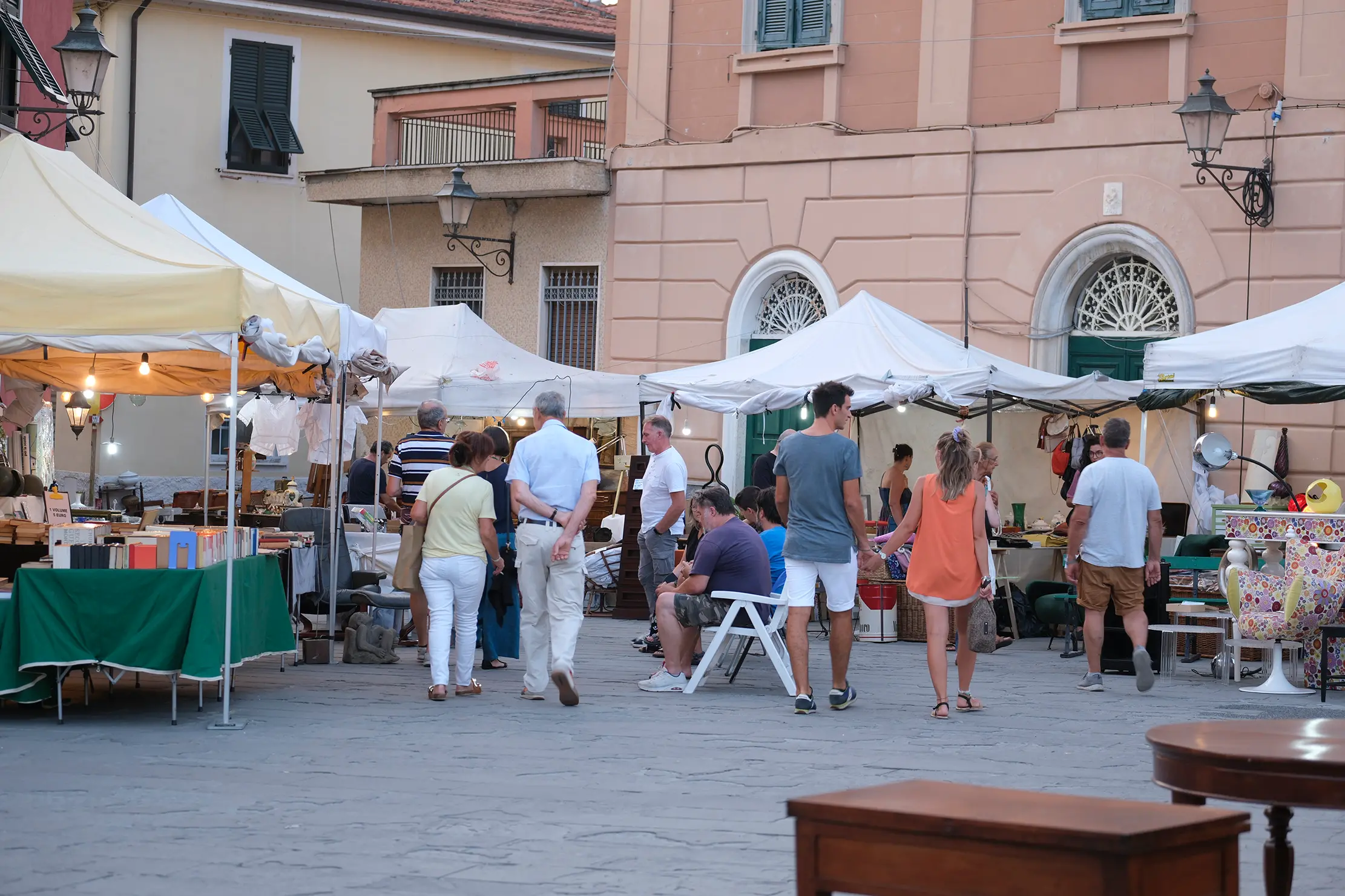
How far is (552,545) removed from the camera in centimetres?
1004

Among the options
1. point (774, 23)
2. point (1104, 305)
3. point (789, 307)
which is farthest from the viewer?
point (789, 307)

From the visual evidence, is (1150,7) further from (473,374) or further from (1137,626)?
(1137,626)

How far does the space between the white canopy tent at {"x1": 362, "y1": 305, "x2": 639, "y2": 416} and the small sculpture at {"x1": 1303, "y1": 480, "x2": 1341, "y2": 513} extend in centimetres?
677

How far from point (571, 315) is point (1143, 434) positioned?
8.07 metres

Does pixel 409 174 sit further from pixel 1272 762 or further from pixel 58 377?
pixel 1272 762

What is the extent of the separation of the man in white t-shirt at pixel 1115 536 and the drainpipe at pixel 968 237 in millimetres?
6494

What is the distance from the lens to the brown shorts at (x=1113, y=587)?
1130cm

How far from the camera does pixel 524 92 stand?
71.3 ft

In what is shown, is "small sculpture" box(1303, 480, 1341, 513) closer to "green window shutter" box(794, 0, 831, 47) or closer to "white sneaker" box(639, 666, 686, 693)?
"white sneaker" box(639, 666, 686, 693)

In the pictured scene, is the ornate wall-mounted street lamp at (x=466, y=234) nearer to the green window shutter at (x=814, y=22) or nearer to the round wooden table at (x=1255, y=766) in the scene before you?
the green window shutter at (x=814, y=22)

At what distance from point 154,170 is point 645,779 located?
21033mm

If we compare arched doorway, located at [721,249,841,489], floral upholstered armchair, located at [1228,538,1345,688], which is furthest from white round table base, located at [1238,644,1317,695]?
arched doorway, located at [721,249,841,489]

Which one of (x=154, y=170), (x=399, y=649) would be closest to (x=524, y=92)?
(x=154, y=170)

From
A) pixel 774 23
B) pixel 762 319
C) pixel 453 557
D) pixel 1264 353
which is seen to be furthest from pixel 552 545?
pixel 774 23
